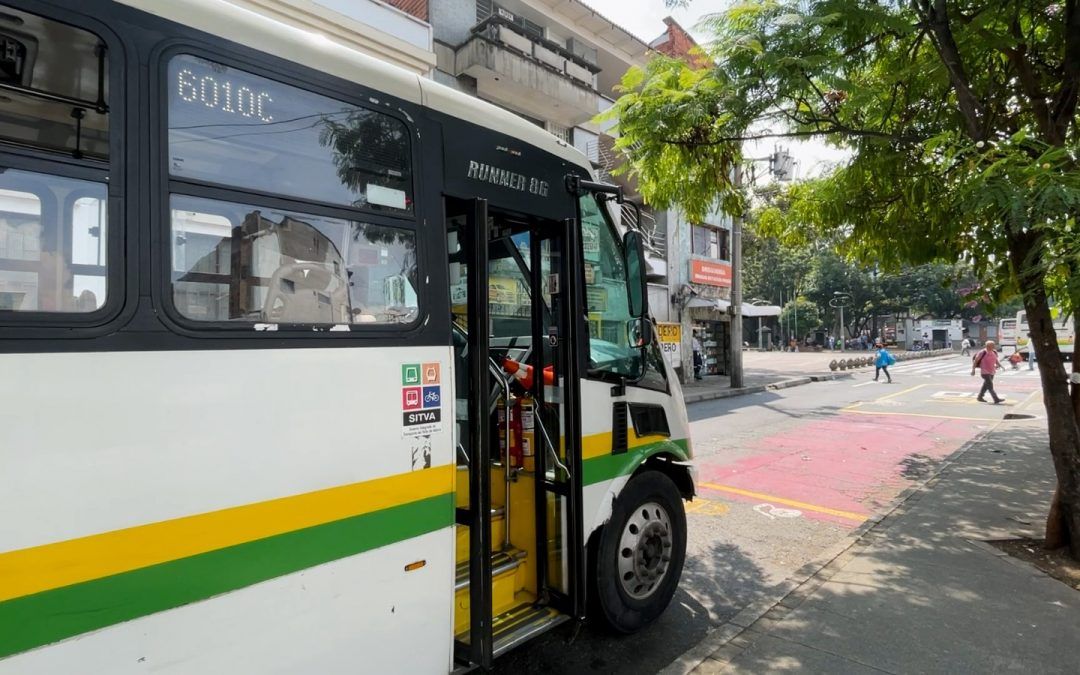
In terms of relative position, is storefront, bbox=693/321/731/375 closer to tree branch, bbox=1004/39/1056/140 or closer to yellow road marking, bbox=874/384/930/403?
yellow road marking, bbox=874/384/930/403

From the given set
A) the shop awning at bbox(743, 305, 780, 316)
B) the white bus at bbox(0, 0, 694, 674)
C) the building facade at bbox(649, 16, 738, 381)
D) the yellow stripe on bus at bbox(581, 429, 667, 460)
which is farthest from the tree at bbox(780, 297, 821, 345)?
the white bus at bbox(0, 0, 694, 674)

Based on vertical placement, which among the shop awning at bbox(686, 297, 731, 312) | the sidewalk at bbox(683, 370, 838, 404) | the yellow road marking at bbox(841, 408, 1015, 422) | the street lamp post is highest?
the street lamp post

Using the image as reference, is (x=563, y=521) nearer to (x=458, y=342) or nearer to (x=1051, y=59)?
(x=458, y=342)

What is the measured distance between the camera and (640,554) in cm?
379

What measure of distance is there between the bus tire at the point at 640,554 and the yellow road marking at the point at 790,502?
10.5 feet

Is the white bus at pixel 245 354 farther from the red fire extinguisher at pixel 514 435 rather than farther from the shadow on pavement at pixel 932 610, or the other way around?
the shadow on pavement at pixel 932 610

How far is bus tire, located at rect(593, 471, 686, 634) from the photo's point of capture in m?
3.53

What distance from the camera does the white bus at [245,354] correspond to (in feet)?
5.60

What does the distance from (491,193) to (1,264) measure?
1900 mm

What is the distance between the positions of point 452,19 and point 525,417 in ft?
46.8

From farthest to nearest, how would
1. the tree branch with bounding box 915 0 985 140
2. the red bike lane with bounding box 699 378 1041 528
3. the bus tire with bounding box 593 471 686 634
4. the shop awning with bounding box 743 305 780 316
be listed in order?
the shop awning with bounding box 743 305 780 316 → the red bike lane with bounding box 699 378 1041 528 → the tree branch with bounding box 915 0 985 140 → the bus tire with bounding box 593 471 686 634

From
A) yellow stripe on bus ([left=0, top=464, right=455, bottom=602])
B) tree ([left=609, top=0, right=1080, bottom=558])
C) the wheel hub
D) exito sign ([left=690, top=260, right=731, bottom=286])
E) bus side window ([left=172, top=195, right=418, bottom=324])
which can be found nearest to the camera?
yellow stripe on bus ([left=0, top=464, right=455, bottom=602])

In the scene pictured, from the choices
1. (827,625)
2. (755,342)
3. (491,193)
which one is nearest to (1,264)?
(491,193)

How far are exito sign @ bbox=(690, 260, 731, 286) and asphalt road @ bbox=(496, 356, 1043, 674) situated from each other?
638cm
